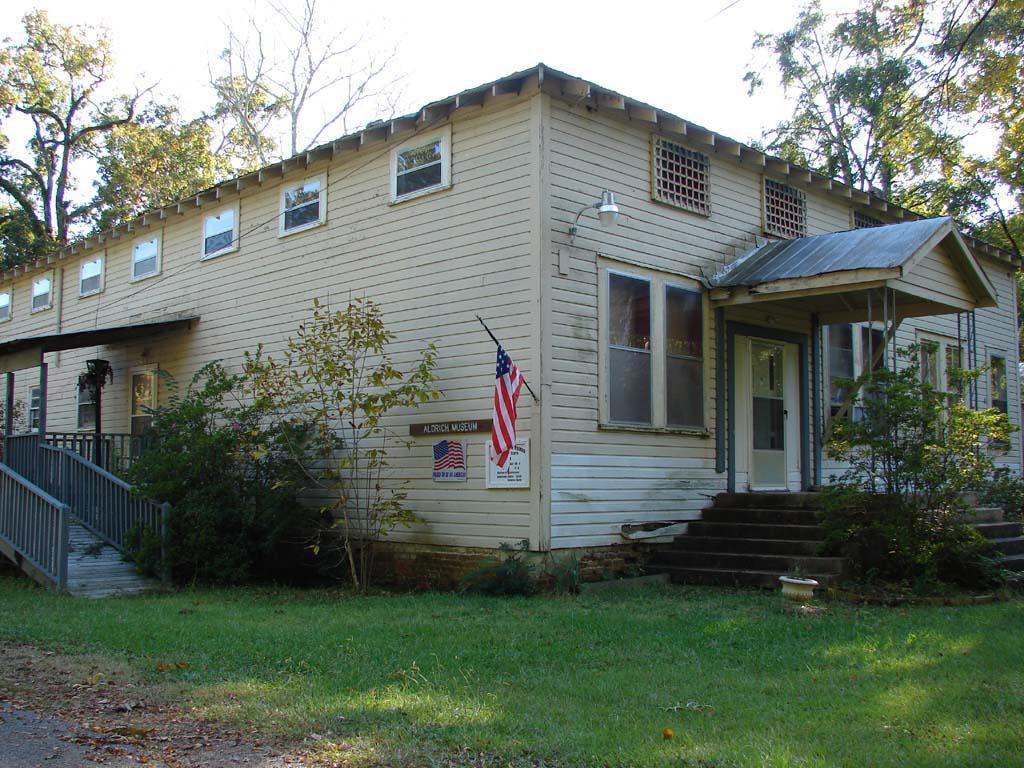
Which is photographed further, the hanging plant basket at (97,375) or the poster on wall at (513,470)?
the hanging plant basket at (97,375)

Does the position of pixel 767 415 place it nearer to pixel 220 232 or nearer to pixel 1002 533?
pixel 1002 533

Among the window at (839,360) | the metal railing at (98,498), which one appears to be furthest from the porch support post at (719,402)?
the metal railing at (98,498)

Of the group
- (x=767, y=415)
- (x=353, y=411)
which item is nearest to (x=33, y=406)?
(x=353, y=411)

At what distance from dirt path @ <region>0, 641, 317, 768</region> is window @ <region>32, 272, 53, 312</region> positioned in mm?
16497

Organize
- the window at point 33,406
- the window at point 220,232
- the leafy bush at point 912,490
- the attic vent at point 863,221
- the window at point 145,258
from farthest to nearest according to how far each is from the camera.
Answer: the window at point 33,406, the window at point 145,258, the attic vent at point 863,221, the window at point 220,232, the leafy bush at point 912,490

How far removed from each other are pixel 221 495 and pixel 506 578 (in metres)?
4.23

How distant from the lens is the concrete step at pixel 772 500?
1200 centimetres

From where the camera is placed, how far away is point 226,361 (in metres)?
15.7

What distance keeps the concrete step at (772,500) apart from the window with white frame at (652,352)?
103cm

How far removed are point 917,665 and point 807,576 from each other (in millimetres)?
3932

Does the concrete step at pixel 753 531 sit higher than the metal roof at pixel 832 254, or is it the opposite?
the metal roof at pixel 832 254

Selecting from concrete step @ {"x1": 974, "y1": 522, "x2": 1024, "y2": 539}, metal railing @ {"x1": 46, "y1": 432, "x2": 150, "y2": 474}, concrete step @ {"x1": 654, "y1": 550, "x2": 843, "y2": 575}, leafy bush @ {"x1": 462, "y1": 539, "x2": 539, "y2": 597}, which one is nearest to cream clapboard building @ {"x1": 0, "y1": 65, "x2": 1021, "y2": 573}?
leafy bush @ {"x1": 462, "y1": 539, "x2": 539, "y2": 597}

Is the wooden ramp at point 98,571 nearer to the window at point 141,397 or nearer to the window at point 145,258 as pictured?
the window at point 141,397

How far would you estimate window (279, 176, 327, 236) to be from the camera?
14.1 m
